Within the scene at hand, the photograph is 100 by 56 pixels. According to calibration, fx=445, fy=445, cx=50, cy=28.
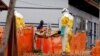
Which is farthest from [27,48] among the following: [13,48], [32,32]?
[13,48]

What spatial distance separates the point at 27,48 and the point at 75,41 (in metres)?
2.10

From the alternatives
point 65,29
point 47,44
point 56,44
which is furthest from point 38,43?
point 65,29

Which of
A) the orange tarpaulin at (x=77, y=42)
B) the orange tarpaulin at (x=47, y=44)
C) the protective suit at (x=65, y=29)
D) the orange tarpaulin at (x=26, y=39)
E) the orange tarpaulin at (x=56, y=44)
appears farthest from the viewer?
the orange tarpaulin at (x=56, y=44)

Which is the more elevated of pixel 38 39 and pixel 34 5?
pixel 34 5

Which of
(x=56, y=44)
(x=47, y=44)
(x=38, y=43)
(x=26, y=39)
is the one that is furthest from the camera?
(x=56, y=44)

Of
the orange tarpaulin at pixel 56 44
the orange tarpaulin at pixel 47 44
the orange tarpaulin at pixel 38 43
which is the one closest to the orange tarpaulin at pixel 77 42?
the orange tarpaulin at pixel 56 44

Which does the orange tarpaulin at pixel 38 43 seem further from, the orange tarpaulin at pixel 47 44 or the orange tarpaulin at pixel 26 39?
the orange tarpaulin at pixel 26 39

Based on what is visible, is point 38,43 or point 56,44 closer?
point 38,43

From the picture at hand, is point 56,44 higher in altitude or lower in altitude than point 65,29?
lower

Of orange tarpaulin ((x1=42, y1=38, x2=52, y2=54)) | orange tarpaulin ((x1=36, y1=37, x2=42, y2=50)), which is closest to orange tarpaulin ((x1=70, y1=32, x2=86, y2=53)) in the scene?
orange tarpaulin ((x1=42, y1=38, x2=52, y2=54))

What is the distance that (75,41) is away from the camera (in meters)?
17.1

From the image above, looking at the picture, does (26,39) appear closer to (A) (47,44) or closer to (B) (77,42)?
(A) (47,44)

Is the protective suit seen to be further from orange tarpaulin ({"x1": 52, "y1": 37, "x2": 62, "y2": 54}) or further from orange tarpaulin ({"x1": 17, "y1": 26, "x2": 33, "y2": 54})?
orange tarpaulin ({"x1": 52, "y1": 37, "x2": 62, "y2": 54})

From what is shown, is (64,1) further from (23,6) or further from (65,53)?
(65,53)
